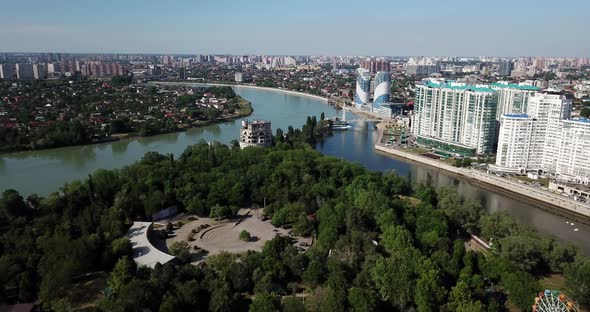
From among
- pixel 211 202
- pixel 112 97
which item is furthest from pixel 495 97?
pixel 112 97

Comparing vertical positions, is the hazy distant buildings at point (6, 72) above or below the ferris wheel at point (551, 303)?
above

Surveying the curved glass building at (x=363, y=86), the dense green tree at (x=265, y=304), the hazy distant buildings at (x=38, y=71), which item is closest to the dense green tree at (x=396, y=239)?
the dense green tree at (x=265, y=304)

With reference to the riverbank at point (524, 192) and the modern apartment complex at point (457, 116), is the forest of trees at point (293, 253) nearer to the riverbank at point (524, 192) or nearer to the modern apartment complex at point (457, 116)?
the riverbank at point (524, 192)

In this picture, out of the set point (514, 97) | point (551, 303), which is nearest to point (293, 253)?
point (551, 303)

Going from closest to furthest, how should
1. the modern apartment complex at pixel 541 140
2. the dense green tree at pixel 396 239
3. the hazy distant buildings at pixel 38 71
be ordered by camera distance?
the dense green tree at pixel 396 239 → the modern apartment complex at pixel 541 140 → the hazy distant buildings at pixel 38 71

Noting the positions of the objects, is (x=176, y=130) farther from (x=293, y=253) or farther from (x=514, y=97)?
(x=293, y=253)

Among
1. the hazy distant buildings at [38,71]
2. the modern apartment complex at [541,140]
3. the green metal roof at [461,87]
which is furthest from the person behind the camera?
the hazy distant buildings at [38,71]
